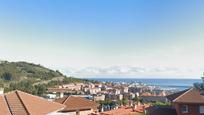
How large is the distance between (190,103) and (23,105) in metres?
25.6

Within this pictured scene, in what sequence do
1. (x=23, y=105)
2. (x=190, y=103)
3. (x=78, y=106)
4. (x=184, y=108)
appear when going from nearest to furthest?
(x=23, y=105) < (x=190, y=103) < (x=184, y=108) < (x=78, y=106)

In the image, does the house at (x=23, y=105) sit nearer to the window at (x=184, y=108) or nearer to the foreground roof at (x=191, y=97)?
the foreground roof at (x=191, y=97)

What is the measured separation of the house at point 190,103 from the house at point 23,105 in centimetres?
2176

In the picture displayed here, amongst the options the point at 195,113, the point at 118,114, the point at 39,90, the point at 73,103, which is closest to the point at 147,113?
the point at 118,114

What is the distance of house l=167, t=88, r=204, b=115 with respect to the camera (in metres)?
42.1

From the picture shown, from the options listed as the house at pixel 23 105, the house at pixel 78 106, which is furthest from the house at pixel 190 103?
the house at pixel 23 105

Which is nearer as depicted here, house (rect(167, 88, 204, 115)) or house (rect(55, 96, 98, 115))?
house (rect(167, 88, 204, 115))

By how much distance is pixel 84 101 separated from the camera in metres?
45.5

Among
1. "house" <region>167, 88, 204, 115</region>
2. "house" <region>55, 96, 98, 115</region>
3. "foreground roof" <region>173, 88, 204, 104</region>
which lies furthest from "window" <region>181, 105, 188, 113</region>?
"house" <region>55, 96, 98, 115</region>

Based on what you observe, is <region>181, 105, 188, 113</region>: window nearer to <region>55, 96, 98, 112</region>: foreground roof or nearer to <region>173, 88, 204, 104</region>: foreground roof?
<region>173, 88, 204, 104</region>: foreground roof

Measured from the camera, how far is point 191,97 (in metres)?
43.0

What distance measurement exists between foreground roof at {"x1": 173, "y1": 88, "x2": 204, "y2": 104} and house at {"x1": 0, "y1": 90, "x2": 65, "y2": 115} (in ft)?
71.0

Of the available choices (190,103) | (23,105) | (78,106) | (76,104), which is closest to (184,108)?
(190,103)

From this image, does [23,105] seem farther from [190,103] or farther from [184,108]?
[184,108]
